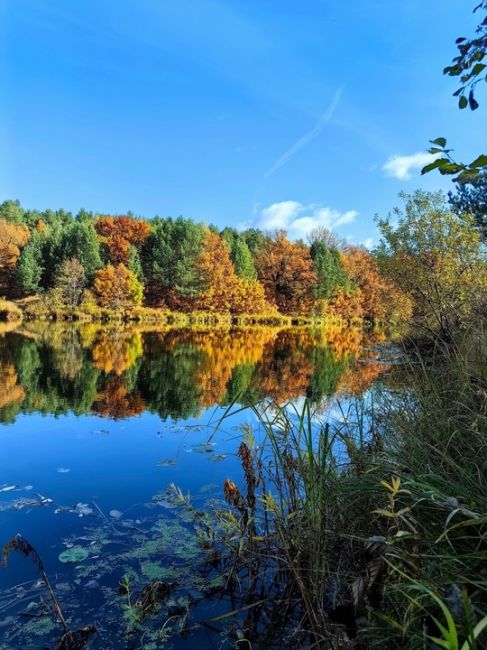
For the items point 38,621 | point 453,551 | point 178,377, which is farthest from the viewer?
point 178,377

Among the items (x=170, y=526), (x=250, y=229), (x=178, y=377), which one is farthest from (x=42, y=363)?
(x=250, y=229)

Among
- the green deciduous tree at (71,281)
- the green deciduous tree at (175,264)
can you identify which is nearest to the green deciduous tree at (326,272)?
the green deciduous tree at (175,264)

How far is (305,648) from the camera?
2230 millimetres

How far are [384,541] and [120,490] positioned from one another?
4100 millimetres

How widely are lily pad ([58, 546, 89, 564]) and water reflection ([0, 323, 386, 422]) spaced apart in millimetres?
2523

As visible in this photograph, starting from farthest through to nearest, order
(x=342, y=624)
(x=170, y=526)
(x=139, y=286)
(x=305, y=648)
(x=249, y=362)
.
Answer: (x=139, y=286)
(x=249, y=362)
(x=170, y=526)
(x=305, y=648)
(x=342, y=624)

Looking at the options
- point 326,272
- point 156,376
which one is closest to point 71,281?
point 326,272

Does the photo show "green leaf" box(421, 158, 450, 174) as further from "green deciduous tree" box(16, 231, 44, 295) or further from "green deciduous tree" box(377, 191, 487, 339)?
"green deciduous tree" box(16, 231, 44, 295)

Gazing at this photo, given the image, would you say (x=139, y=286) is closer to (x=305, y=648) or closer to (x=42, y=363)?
(x=42, y=363)

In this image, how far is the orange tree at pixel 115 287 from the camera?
41219 millimetres

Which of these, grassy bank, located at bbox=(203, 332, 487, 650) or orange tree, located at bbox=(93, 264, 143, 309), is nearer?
grassy bank, located at bbox=(203, 332, 487, 650)

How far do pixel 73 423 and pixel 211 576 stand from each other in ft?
17.2

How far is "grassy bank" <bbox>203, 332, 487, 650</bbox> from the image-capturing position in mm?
1566

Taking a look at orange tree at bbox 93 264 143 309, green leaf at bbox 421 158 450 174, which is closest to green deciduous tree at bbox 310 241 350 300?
orange tree at bbox 93 264 143 309
